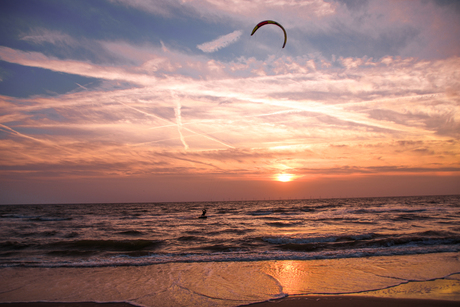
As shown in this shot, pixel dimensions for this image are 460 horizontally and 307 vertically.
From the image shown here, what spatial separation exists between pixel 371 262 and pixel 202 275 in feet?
19.8

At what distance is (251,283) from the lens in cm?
691

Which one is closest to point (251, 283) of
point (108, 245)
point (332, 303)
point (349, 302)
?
point (332, 303)

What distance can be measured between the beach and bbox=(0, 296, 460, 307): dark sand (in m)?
0.02

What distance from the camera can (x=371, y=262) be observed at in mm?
9000

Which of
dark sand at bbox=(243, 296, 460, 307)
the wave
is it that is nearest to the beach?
dark sand at bbox=(243, 296, 460, 307)

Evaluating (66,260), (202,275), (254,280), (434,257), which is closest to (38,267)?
(66,260)

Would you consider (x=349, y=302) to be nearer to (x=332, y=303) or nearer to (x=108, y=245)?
(x=332, y=303)

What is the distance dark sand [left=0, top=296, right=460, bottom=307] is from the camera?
17.6ft

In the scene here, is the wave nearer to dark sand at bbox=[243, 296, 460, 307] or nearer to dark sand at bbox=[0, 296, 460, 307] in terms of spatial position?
dark sand at bbox=[0, 296, 460, 307]

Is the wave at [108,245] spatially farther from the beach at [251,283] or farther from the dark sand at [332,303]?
the dark sand at [332,303]

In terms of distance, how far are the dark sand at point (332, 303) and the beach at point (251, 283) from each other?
0.07 feet

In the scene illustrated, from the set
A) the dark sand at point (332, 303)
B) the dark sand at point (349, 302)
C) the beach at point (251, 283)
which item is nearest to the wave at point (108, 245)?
the beach at point (251, 283)

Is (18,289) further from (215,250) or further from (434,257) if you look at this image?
(434,257)

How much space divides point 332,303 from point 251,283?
220cm
